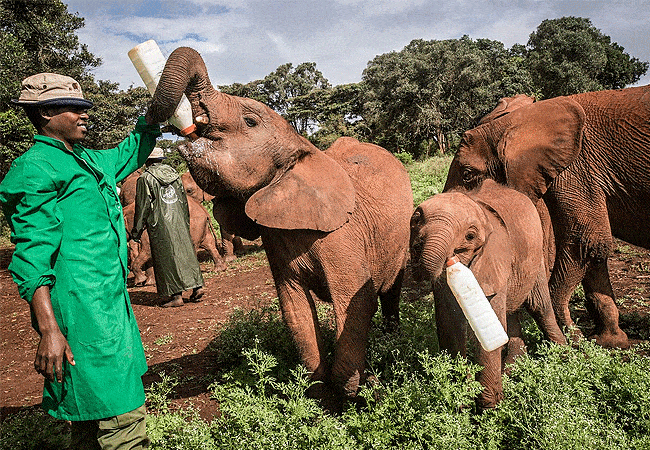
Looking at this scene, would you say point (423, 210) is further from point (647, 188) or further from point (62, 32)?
point (62, 32)

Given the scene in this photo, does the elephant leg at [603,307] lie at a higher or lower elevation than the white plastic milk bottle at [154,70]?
lower

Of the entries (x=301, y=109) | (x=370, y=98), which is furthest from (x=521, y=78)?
(x=301, y=109)

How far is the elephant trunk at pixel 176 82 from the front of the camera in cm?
299

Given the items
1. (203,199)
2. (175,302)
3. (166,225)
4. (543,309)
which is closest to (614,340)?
(543,309)

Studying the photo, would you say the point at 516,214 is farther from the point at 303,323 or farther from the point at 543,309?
the point at 303,323

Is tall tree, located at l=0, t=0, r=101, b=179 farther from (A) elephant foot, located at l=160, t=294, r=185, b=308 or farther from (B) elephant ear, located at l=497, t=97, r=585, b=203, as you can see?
(B) elephant ear, located at l=497, t=97, r=585, b=203

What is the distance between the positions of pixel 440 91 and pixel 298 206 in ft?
120

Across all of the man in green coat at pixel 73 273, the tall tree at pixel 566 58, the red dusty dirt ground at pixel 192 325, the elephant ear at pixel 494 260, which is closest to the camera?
the man in green coat at pixel 73 273

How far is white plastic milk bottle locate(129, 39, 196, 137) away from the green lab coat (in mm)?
634

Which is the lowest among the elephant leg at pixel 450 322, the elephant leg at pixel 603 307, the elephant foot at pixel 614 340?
the elephant foot at pixel 614 340

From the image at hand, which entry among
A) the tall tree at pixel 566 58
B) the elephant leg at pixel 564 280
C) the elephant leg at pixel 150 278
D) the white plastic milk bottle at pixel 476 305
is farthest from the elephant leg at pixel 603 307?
the tall tree at pixel 566 58

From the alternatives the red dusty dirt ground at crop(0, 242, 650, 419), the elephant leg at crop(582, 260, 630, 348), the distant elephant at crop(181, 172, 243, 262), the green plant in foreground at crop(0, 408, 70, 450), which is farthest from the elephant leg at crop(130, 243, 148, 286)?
the elephant leg at crop(582, 260, 630, 348)

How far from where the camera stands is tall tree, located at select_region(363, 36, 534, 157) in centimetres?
3719

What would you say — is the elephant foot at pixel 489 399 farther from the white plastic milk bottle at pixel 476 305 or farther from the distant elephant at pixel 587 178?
the distant elephant at pixel 587 178
